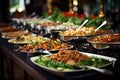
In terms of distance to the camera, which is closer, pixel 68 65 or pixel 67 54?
pixel 68 65

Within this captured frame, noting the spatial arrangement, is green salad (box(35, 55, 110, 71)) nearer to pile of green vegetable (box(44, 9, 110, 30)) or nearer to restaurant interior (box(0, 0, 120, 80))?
restaurant interior (box(0, 0, 120, 80))

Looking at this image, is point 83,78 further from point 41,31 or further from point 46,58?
point 41,31

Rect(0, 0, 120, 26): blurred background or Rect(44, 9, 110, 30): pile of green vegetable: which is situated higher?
Rect(0, 0, 120, 26): blurred background

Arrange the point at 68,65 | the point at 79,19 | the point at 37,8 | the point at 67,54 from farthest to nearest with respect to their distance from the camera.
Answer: the point at 37,8, the point at 79,19, the point at 67,54, the point at 68,65

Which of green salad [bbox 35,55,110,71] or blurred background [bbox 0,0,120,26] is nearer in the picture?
green salad [bbox 35,55,110,71]

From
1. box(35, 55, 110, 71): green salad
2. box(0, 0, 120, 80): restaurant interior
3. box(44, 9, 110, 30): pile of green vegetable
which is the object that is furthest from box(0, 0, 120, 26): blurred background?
box(35, 55, 110, 71): green salad

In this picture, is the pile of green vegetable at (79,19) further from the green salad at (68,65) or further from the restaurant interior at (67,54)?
the green salad at (68,65)

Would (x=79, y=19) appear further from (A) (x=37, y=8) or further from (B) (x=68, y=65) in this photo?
(A) (x=37, y=8)

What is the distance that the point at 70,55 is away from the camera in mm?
2082

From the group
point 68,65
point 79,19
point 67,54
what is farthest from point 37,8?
point 68,65

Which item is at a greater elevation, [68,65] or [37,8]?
[37,8]

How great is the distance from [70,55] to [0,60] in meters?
2.82

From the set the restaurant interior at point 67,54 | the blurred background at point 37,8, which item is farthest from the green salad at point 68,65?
the blurred background at point 37,8

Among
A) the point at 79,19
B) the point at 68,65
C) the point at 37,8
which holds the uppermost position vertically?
the point at 37,8
